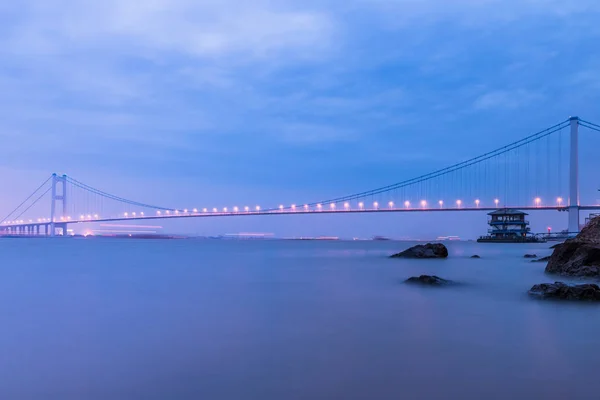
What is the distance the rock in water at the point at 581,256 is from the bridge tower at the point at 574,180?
3266 cm

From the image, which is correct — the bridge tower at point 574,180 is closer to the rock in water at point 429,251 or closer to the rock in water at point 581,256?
the rock in water at point 429,251

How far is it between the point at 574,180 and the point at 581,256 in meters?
37.4

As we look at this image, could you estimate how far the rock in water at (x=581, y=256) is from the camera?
10414 millimetres

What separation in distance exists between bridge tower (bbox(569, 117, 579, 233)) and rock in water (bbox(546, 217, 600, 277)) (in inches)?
1286

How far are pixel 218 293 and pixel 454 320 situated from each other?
5683 mm

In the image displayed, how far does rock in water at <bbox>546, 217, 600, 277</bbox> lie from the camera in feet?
34.2

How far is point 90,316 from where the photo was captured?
24.6 ft

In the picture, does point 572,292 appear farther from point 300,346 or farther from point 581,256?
point 300,346

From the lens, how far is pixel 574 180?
4316 cm

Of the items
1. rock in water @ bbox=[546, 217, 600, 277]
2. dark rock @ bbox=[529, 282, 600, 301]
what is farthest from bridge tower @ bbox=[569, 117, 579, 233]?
dark rock @ bbox=[529, 282, 600, 301]

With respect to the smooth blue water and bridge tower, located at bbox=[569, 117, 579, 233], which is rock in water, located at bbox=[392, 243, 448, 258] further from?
bridge tower, located at bbox=[569, 117, 579, 233]

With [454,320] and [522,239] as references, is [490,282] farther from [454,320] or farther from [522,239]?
[522,239]

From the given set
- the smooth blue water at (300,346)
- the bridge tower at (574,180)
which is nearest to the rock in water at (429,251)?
the smooth blue water at (300,346)

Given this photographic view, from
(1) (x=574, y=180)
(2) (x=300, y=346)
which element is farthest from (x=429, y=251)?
(1) (x=574, y=180)
